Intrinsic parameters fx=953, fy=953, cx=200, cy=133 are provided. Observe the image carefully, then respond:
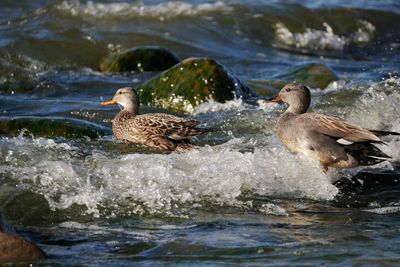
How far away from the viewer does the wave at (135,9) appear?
738 inches

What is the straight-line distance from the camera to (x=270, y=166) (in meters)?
8.48

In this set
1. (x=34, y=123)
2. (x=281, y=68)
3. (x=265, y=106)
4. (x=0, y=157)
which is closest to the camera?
(x=0, y=157)

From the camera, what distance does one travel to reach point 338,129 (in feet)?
27.2

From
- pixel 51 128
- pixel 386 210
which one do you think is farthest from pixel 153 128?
pixel 386 210

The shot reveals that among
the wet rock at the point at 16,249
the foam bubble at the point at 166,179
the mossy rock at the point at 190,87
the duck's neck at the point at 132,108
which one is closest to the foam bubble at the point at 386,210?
the foam bubble at the point at 166,179

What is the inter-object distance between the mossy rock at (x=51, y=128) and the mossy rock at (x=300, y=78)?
3.45 m

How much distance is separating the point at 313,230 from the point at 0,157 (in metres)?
2.89

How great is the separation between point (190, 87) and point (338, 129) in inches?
157

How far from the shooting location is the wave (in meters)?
18.7

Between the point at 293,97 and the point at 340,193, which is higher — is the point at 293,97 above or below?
above

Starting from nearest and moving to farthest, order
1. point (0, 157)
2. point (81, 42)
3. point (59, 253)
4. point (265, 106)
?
point (59, 253), point (0, 157), point (265, 106), point (81, 42)

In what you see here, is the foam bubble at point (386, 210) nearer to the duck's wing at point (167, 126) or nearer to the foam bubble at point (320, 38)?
the duck's wing at point (167, 126)

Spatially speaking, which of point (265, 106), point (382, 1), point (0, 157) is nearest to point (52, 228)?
point (0, 157)

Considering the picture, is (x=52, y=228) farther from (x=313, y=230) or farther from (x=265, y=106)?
(x=265, y=106)
